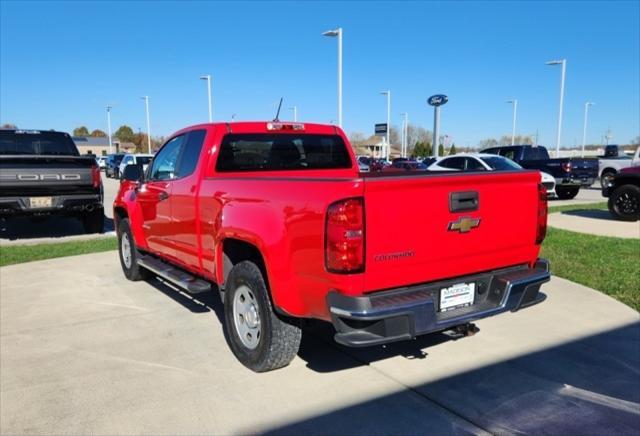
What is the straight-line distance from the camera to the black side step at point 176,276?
14.9ft

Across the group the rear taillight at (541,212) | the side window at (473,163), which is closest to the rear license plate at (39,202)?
the rear taillight at (541,212)

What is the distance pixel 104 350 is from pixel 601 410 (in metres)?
3.90

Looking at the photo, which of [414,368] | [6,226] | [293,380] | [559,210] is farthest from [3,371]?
[559,210]

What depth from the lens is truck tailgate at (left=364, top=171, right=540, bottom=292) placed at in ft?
9.81

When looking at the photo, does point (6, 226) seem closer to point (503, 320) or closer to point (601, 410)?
point (503, 320)

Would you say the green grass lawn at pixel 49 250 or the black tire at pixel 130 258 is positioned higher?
the black tire at pixel 130 258

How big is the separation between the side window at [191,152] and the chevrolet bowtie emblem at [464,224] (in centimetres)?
251

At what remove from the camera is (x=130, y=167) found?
243 inches

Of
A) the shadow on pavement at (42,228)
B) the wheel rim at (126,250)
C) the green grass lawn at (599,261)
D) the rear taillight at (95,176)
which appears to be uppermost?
the rear taillight at (95,176)

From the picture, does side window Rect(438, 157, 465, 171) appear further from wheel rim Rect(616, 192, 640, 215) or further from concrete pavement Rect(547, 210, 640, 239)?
wheel rim Rect(616, 192, 640, 215)

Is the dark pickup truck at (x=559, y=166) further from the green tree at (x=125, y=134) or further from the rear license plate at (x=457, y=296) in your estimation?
the green tree at (x=125, y=134)

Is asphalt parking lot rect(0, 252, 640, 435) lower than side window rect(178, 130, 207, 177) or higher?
lower

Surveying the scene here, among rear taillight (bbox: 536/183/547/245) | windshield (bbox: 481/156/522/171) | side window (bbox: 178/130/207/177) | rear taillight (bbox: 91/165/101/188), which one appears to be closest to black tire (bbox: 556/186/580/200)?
windshield (bbox: 481/156/522/171)

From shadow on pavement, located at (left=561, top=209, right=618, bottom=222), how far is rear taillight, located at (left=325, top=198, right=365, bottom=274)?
11416 mm
